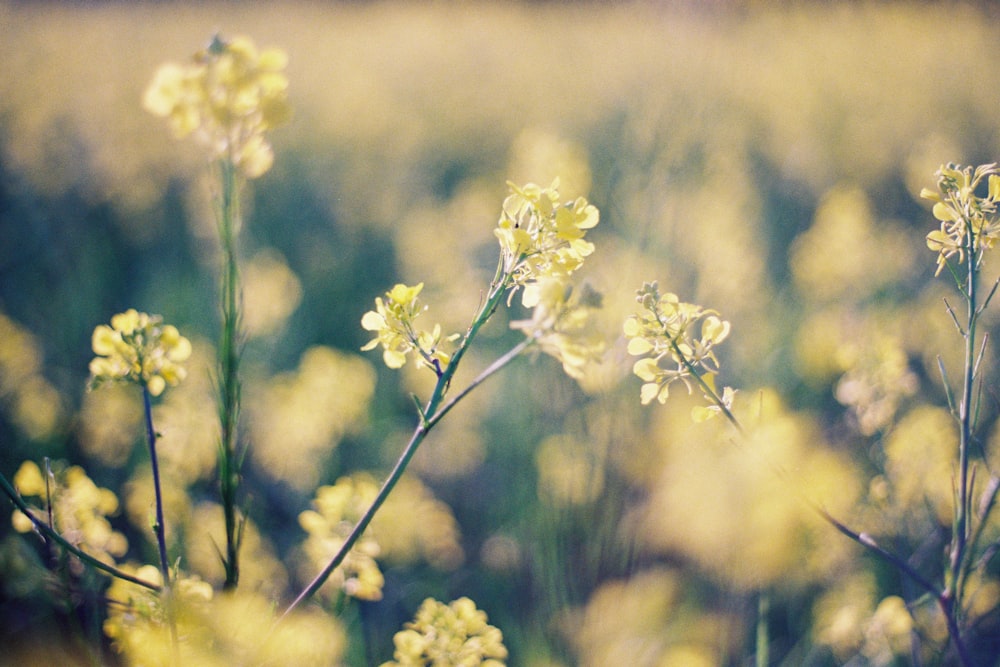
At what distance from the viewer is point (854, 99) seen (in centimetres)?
583

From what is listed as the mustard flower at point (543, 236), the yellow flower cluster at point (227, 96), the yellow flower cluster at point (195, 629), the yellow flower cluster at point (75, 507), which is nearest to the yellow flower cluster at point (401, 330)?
the mustard flower at point (543, 236)

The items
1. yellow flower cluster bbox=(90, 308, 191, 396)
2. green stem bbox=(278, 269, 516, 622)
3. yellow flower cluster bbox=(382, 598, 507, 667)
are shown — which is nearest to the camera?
green stem bbox=(278, 269, 516, 622)

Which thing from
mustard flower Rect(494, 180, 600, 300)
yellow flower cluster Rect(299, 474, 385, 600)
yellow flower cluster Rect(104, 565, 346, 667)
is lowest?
yellow flower cluster Rect(104, 565, 346, 667)

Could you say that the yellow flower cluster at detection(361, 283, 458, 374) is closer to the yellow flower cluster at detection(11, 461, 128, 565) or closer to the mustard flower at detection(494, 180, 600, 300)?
the mustard flower at detection(494, 180, 600, 300)

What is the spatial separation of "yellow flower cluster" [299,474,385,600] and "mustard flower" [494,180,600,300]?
56 cm

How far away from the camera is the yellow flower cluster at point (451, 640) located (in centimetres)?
104

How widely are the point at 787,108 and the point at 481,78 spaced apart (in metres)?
3.43

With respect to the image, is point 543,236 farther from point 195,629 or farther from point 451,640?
point 195,629

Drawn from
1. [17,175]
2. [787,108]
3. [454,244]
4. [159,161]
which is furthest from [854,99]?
[17,175]

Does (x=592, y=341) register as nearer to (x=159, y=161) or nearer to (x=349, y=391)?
(x=349, y=391)

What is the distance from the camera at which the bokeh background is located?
199cm

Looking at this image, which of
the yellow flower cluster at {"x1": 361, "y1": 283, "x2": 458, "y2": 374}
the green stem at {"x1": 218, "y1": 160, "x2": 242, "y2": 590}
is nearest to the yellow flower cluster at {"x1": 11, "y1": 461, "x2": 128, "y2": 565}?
the green stem at {"x1": 218, "y1": 160, "x2": 242, "y2": 590}

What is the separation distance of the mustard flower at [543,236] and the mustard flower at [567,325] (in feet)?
0.18

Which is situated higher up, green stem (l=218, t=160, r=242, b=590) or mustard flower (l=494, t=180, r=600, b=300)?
mustard flower (l=494, t=180, r=600, b=300)
